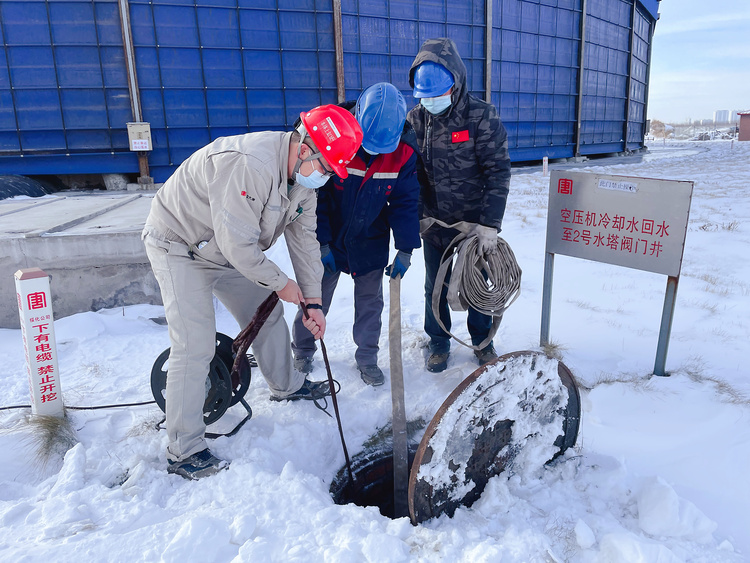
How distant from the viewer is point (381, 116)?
8.52 ft

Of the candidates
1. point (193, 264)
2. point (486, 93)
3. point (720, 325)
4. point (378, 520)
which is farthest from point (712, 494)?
point (486, 93)

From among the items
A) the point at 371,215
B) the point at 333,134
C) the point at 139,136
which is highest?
the point at 139,136

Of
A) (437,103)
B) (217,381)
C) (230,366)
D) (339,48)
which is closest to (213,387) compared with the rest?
(217,381)

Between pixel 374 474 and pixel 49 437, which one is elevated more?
pixel 49 437

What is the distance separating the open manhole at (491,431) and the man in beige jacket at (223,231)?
2.87 ft

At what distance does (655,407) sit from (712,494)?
28.2 inches

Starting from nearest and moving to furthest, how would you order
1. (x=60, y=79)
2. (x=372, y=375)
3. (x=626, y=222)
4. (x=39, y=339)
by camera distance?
(x=39, y=339) → (x=626, y=222) → (x=372, y=375) → (x=60, y=79)

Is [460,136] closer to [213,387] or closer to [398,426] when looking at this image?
[398,426]

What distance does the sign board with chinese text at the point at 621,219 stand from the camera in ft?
9.89

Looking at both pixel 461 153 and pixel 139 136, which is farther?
pixel 139 136

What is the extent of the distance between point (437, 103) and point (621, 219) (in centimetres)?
140

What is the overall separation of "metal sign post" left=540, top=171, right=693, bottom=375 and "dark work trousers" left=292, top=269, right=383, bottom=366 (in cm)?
135

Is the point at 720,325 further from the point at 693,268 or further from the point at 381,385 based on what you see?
the point at 381,385

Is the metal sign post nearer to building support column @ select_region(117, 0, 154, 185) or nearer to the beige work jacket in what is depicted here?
the beige work jacket
